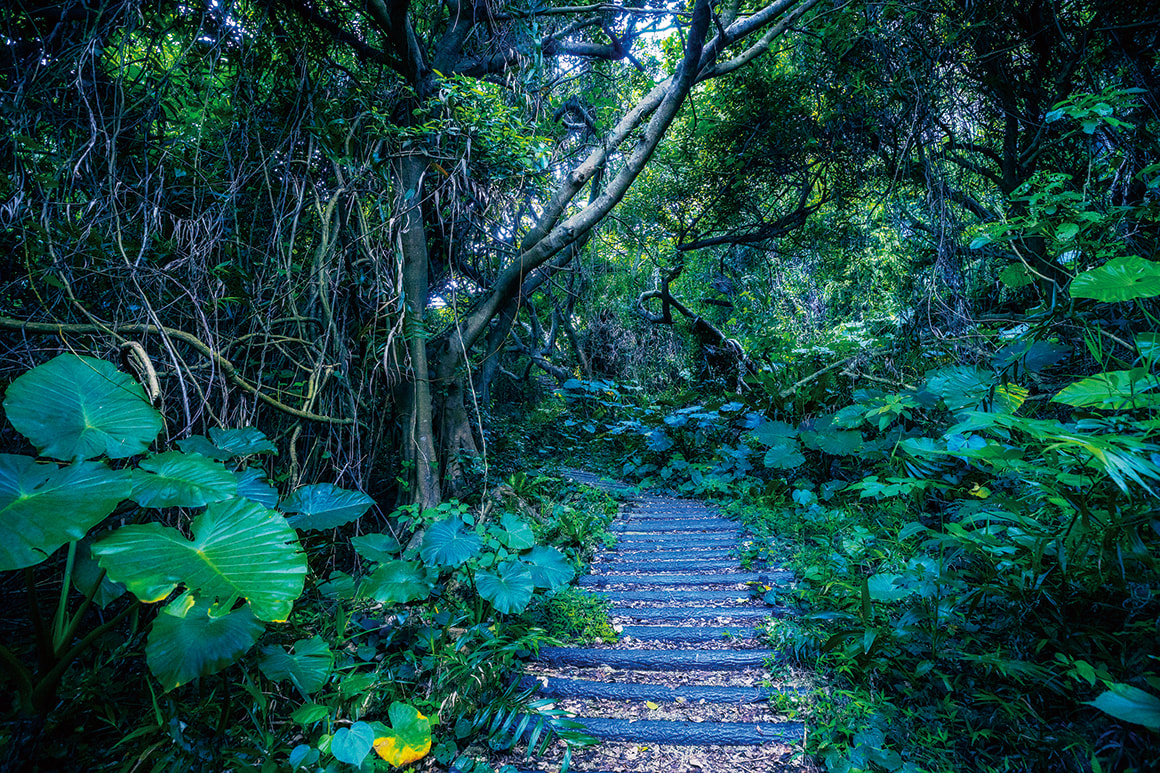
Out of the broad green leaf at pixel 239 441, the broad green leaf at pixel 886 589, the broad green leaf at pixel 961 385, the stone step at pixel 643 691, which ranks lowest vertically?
the stone step at pixel 643 691

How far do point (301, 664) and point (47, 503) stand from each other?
0.97 meters

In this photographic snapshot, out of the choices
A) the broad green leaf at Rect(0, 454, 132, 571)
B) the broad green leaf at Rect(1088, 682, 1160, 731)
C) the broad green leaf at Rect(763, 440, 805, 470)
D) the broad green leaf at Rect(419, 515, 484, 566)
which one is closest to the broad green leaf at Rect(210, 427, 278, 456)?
the broad green leaf at Rect(0, 454, 132, 571)

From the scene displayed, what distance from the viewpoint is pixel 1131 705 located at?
1150mm

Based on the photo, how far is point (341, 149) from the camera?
284cm

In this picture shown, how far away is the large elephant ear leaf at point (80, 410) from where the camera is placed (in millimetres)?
1607

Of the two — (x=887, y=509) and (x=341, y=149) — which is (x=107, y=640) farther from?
(x=887, y=509)

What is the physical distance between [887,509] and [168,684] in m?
3.79

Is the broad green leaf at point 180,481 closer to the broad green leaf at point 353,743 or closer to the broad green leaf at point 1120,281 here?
the broad green leaf at point 353,743

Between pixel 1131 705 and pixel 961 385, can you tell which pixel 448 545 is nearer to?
pixel 1131 705

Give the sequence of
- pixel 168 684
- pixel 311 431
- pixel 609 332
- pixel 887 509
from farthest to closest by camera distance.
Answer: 1. pixel 609 332
2. pixel 887 509
3. pixel 311 431
4. pixel 168 684

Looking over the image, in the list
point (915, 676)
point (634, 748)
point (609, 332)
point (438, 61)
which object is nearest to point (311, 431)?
point (634, 748)

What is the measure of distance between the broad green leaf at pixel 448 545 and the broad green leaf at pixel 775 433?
9.41ft

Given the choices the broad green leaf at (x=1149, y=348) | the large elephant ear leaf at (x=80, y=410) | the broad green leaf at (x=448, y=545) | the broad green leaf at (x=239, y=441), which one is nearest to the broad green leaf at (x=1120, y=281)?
the broad green leaf at (x=1149, y=348)

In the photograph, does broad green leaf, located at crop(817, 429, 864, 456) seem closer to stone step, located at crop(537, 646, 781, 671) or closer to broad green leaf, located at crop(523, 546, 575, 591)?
stone step, located at crop(537, 646, 781, 671)
